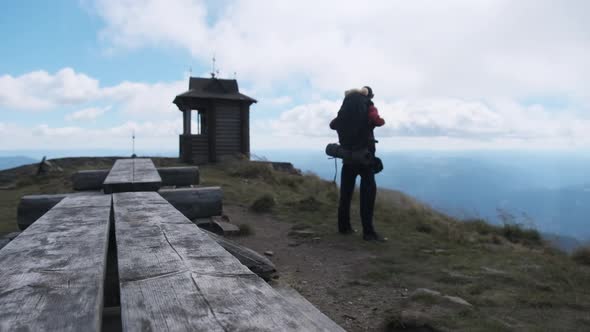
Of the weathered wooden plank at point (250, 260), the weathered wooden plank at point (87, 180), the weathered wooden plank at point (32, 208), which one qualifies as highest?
the weathered wooden plank at point (87, 180)

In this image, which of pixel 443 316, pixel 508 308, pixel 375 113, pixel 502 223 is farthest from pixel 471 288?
pixel 502 223

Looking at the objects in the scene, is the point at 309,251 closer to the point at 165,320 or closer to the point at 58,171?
the point at 165,320

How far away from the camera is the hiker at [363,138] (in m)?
6.12

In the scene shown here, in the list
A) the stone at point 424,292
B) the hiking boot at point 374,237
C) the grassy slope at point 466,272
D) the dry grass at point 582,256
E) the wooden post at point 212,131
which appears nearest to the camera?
the grassy slope at point 466,272

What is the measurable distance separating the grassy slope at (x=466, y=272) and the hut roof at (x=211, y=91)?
35.5 feet

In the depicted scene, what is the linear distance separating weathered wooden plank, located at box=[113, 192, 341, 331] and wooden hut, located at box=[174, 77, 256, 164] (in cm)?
1705

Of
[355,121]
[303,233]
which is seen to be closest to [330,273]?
[303,233]

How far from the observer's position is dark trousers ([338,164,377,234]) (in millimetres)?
6160

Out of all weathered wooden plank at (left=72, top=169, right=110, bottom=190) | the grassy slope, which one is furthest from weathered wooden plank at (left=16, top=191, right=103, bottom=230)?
the grassy slope

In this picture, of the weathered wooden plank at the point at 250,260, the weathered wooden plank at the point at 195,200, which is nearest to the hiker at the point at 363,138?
the weathered wooden plank at the point at 195,200

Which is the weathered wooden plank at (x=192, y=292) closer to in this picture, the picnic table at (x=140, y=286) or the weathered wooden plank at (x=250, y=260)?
the picnic table at (x=140, y=286)

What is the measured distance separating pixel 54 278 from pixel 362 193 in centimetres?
493

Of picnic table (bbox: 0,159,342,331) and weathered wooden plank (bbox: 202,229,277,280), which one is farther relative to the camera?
weathered wooden plank (bbox: 202,229,277,280)

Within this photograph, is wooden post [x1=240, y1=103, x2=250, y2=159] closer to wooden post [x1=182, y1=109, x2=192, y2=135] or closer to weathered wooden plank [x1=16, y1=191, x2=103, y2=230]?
wooden post [x1=182, y1=109, x2=192, y2=135]
